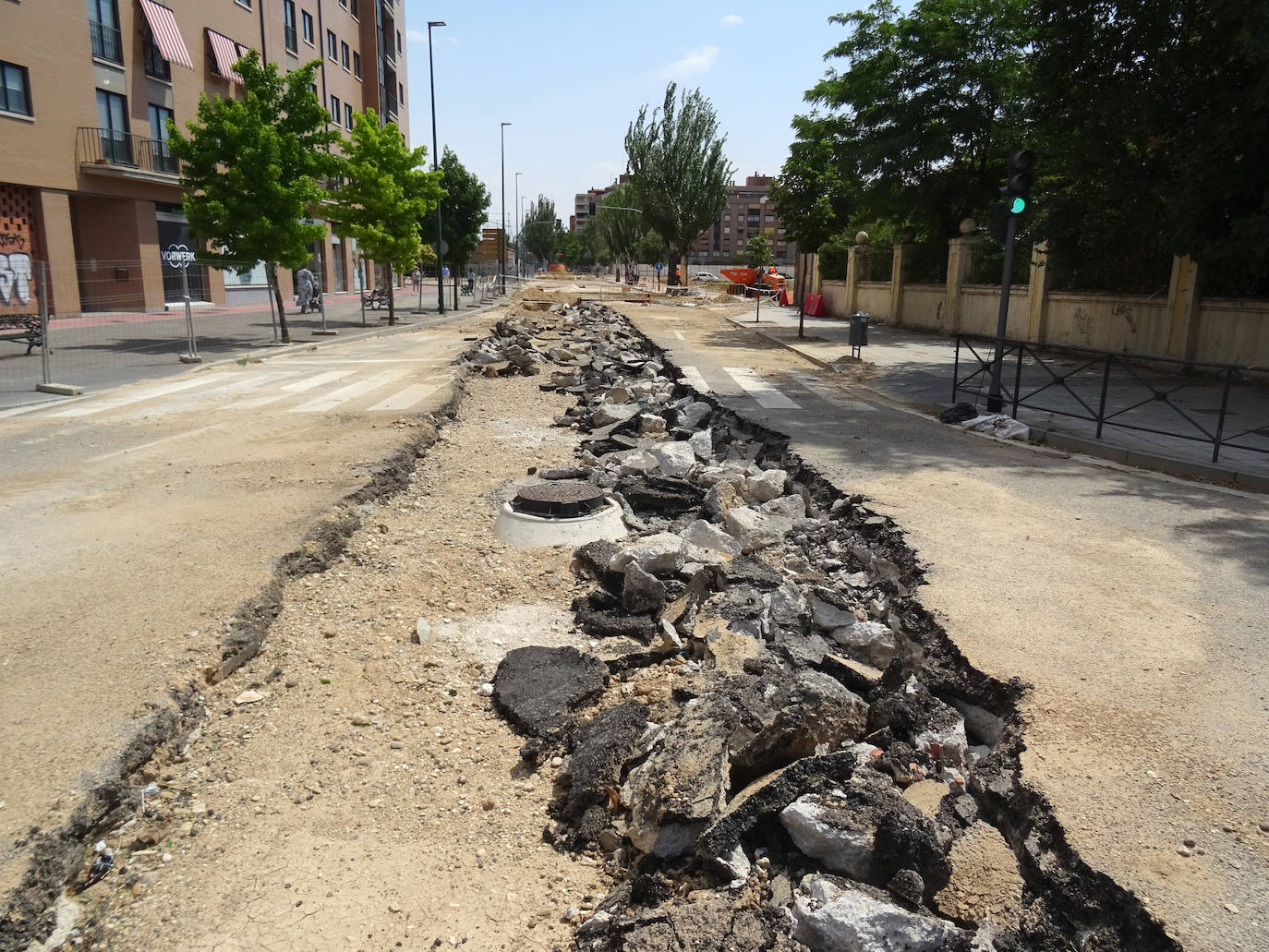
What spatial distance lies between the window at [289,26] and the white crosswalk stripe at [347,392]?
31.1 m

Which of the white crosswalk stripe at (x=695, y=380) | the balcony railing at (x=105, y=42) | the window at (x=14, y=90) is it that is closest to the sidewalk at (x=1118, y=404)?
the white crosswalk stripe at (x=695, y=380)

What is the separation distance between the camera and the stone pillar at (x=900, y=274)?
2680cm

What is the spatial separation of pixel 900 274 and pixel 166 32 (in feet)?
81.9

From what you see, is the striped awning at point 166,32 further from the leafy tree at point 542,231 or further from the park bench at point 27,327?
the leafy tree at point 542,231

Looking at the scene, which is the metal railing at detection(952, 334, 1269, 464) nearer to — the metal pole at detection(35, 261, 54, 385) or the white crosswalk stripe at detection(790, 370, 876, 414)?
the white crosswalk stripe at detection(790, 370, 876, 414)

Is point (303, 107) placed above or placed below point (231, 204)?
above

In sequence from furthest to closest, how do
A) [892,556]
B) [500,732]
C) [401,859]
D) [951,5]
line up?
1. [951,5]
2. [892,556]
3. [500,732]
4. [401,859]

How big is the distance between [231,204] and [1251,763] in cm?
2115

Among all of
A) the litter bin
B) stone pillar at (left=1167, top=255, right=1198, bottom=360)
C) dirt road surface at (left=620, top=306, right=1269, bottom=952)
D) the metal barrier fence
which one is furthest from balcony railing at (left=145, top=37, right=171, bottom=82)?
stone pillar at (left=1167, top=255, right=1198, bottom=360)

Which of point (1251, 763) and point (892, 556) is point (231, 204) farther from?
point (1251, 763)

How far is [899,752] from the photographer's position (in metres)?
3.63

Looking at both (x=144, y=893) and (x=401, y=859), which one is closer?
(x=144, y=893)

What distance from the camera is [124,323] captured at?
22.8 m

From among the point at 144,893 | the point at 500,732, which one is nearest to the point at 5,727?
the point at 144,893
